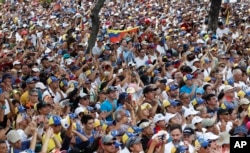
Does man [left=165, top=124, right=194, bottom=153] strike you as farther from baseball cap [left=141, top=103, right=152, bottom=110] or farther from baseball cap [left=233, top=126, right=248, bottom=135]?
baseball cap [left=141, top=103, right=152, bottom=110]

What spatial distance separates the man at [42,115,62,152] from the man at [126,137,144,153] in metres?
0.88

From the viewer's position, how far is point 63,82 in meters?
9.82

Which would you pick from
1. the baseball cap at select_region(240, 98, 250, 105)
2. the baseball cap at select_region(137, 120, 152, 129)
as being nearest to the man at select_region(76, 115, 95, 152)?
the baseball cap at select_region(137, 120, 152, 129)

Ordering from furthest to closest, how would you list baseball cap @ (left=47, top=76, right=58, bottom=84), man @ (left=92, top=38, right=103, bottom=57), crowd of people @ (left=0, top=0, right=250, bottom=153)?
man @ (left=92, top=38, right=103, bottom=57), baseball cap @ (left=47, top=76, right=58, bottom=84), crowd of people @ (left=0, top=0, right=250, bottom=153)

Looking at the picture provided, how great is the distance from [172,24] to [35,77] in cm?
971

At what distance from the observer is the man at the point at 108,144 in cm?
612

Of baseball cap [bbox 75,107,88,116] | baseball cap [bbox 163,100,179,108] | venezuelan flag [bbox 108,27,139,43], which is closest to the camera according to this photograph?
baseball cap [bbox 75,107,88,116]

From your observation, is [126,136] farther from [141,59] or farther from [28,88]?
[141,59]

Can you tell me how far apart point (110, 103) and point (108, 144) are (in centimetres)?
258

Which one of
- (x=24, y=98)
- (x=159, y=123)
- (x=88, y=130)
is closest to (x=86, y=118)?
(x=88, y=130)

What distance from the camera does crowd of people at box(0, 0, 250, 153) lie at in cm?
662

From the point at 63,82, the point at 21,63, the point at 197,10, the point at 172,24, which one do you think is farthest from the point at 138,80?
the point at 197,10

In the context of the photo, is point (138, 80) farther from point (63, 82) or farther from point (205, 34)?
point (205, 34)

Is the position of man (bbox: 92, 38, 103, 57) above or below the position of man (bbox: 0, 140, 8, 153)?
below
